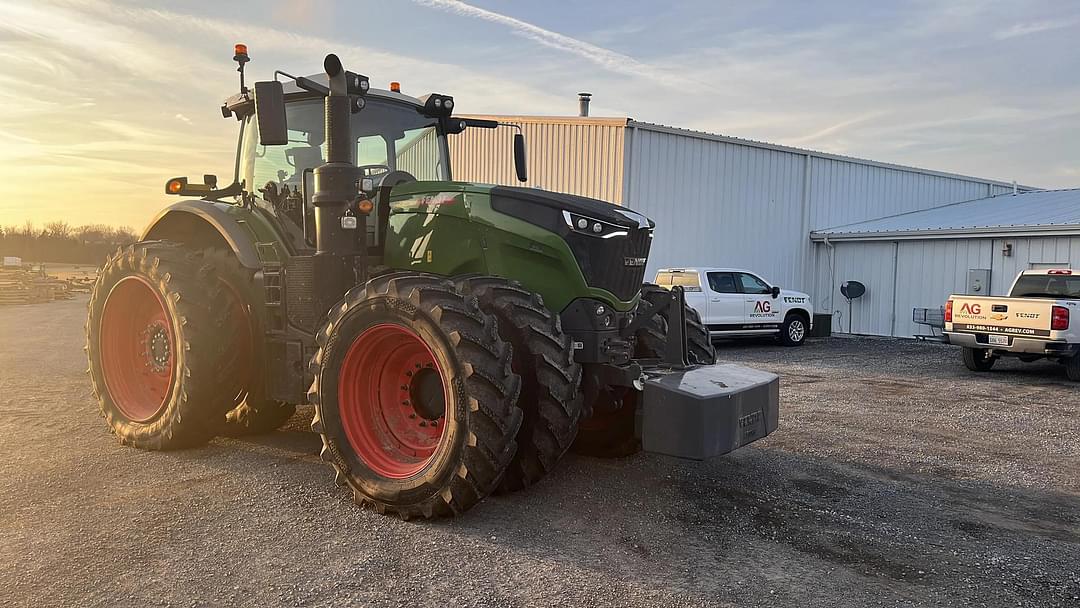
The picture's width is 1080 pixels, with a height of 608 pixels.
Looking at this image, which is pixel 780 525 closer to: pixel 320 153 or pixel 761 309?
pixel 320 153

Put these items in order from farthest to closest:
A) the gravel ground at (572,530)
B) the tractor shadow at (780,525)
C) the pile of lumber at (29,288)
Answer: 1. the pile of lumber at (29,288)
2. the tractor shadow at (780,525)
3. the gravel ground at (572,530)

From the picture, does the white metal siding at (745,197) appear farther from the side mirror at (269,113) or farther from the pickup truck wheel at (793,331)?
the side mirror at (269,113)

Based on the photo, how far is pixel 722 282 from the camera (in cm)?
1576

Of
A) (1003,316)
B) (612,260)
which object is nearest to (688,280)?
(1003,316)

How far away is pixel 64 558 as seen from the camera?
370 cm

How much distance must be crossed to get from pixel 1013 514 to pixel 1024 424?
3849 mm

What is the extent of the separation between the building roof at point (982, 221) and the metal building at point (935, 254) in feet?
0.08

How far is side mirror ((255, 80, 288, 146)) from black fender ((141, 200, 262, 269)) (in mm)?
1164

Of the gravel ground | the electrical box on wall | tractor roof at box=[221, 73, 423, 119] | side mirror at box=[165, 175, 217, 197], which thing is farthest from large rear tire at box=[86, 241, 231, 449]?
the electrical box on wall

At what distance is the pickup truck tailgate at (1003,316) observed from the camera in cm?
1135

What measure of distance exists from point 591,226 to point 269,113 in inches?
80.9

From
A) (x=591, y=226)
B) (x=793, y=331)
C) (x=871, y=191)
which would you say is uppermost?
(x=871, y=191)

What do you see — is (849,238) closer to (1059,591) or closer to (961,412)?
(961,412)

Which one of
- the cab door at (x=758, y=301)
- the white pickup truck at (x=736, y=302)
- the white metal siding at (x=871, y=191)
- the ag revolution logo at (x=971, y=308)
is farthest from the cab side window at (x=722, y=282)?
the white metal siding at (x=871, y=191)
